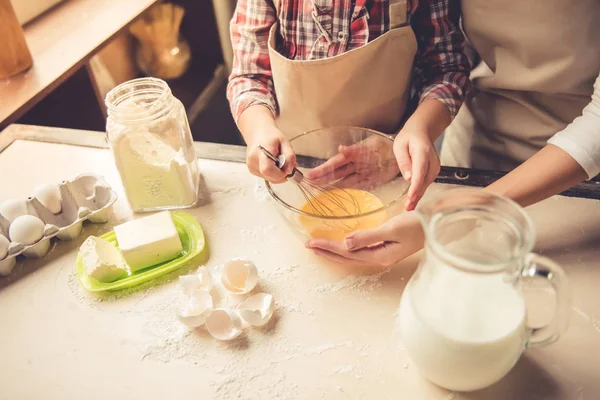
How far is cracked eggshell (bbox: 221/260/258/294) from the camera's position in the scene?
69 centimetres

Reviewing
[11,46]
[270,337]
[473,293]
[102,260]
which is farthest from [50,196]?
[473,293]

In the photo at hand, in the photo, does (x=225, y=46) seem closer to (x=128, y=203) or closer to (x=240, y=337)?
(x=128, y=203)

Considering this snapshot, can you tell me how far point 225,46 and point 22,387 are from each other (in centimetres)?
131

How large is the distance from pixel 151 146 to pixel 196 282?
0.75ft

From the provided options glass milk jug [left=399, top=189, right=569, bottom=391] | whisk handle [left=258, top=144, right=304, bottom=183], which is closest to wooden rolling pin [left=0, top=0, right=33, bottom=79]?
whisk handle [left=258, top=144, right=304, bottom=183]

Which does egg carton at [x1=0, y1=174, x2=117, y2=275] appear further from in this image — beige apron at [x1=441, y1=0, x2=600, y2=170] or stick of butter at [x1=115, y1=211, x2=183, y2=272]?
beige apron at [x1=441, y1=0, x2=600, y2=170]

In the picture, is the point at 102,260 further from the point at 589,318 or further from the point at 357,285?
the point at 589,318

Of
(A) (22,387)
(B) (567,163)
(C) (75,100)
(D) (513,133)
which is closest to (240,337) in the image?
(A) (22,387)

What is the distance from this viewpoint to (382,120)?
3.12 feet

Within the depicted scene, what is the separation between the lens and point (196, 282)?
701 millimetres

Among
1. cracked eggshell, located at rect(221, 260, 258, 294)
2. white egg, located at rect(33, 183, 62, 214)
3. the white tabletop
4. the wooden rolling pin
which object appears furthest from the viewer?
the wooden rolling pin

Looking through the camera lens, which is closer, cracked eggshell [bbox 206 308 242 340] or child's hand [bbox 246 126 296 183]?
cracked eggshell [bbox 206 308 242 340]

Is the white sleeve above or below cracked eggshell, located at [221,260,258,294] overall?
above

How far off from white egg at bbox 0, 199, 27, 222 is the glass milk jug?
0.57 metres
